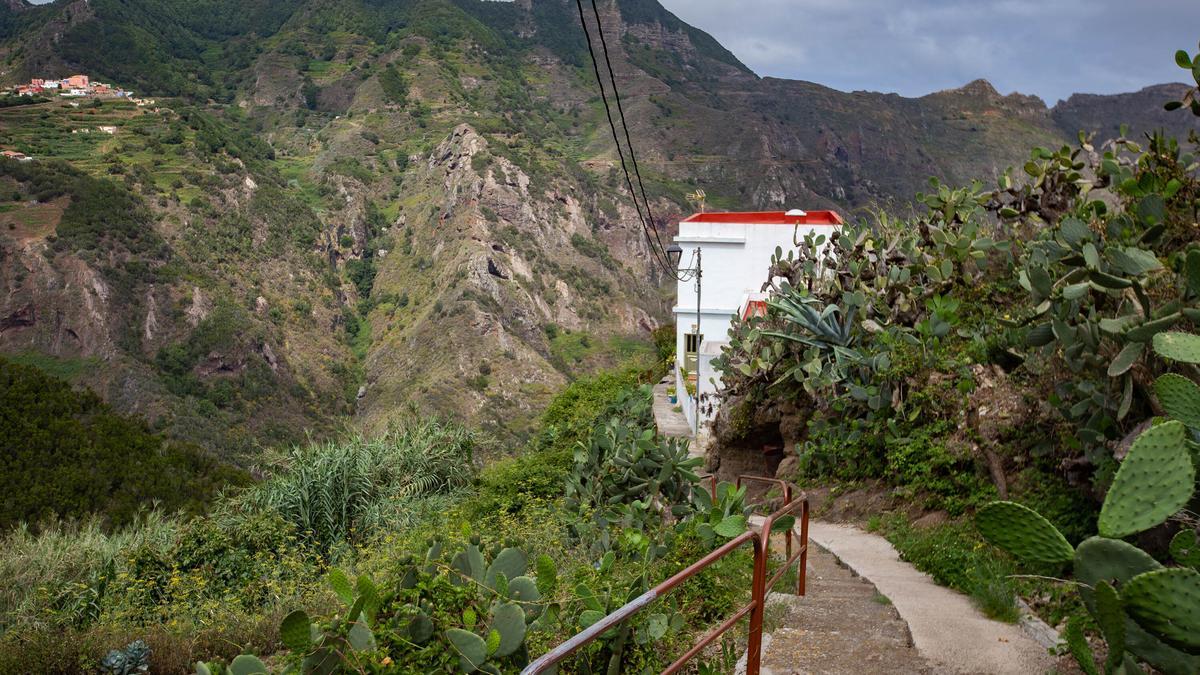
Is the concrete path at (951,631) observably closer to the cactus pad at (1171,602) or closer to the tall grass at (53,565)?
the cactus pad at (1171,602)

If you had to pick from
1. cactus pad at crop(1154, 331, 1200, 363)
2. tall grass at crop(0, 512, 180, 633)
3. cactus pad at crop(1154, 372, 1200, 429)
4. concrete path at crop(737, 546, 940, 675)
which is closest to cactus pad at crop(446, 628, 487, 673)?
concrete path at crop(737, 546, 940, 675)

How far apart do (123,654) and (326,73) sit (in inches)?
5106

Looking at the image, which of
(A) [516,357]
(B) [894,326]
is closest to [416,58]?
(A) [516,357]

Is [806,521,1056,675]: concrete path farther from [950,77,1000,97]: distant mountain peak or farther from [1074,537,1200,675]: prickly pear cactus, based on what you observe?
[950,77,1000,97]: distant mountain peak

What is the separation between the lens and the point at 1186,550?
10.7ft

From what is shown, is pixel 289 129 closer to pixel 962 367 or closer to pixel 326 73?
pixel 326 73

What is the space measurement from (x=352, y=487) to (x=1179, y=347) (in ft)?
42.6

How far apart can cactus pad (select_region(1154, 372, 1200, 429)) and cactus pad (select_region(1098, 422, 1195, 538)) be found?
1.56 ft

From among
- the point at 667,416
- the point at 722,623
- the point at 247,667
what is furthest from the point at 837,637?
the point at 667,416

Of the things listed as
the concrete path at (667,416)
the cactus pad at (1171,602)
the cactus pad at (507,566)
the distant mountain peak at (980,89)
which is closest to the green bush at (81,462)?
the concrete path at (667,416)

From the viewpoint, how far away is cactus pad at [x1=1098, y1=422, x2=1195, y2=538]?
3025mm

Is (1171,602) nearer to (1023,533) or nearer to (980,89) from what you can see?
(1023,533)

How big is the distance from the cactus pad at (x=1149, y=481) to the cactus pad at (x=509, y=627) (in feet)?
6.73

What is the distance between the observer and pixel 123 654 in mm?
7547
